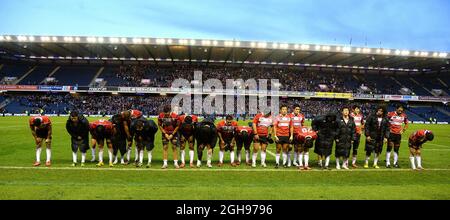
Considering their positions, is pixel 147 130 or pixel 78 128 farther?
pixel 78 128

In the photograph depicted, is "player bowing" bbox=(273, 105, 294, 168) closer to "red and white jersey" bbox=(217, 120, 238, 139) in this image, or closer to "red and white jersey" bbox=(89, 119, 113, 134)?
"red and white jersey" bbox=(217, 120, 238, 139)

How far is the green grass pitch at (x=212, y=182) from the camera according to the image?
734 cm

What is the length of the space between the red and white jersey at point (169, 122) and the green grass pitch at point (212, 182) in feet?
4.05

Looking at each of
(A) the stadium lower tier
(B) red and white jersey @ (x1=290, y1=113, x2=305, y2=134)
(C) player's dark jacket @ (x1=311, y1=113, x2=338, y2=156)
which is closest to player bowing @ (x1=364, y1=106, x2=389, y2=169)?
(C) player's dark jacket @ (x1=311, y1=113, x2=338, y2=156)

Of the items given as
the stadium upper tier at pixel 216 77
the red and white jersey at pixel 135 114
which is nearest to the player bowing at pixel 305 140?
the red and white jersey at pixel 135 114

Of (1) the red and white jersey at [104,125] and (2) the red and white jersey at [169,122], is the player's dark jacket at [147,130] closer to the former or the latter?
(2) the red and white jersey at [169,122]

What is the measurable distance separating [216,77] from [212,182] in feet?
154

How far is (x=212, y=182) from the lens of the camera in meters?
9.01

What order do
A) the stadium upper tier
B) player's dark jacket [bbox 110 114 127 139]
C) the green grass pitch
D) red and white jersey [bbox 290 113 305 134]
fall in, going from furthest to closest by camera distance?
1. the stadium upper tier
2. red and white jersey [bbox 290 113 305 134]
3. player's dark jacket [bbox 110 114 127 139]
4. the green grass pitch

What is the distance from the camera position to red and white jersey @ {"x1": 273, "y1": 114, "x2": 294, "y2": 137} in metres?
11.5

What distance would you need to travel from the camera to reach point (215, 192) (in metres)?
7.57

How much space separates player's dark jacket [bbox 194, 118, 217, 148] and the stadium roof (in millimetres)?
34591

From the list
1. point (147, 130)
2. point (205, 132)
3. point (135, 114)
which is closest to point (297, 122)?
point (205, 132)

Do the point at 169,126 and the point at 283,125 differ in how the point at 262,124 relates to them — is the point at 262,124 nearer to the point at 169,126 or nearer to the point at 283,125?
the point at 283,125
